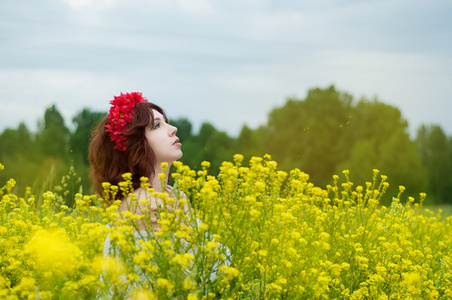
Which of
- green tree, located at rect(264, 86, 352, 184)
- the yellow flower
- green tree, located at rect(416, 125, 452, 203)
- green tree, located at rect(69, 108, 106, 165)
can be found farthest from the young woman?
green tree, located at rect(416, 125, 452, 203)

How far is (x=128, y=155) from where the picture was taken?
418 cm

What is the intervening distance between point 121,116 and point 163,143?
48 centimetres

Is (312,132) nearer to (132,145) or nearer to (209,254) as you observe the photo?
(132,145)

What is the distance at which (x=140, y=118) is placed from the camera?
4215mm

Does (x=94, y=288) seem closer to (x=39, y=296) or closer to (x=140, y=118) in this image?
(x=39, y=296)

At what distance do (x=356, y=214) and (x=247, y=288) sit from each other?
6.29 ft

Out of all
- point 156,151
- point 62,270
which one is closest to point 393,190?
point 156,151

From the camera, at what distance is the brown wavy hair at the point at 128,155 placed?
405cm

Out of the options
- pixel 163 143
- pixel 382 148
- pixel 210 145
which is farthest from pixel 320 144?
pixel 163 143

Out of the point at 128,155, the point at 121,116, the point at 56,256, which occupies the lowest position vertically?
the point at 56,256

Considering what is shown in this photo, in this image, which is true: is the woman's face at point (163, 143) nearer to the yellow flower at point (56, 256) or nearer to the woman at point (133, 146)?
the woman at point (133, 146)

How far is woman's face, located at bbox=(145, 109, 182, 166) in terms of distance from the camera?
411cm

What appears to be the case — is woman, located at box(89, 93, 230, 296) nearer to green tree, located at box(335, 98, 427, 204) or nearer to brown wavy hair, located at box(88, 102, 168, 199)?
brown wavy hair, located at box(88, 102, 168, 199)

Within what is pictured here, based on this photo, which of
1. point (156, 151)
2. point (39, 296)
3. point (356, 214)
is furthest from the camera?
point (356, 214)
